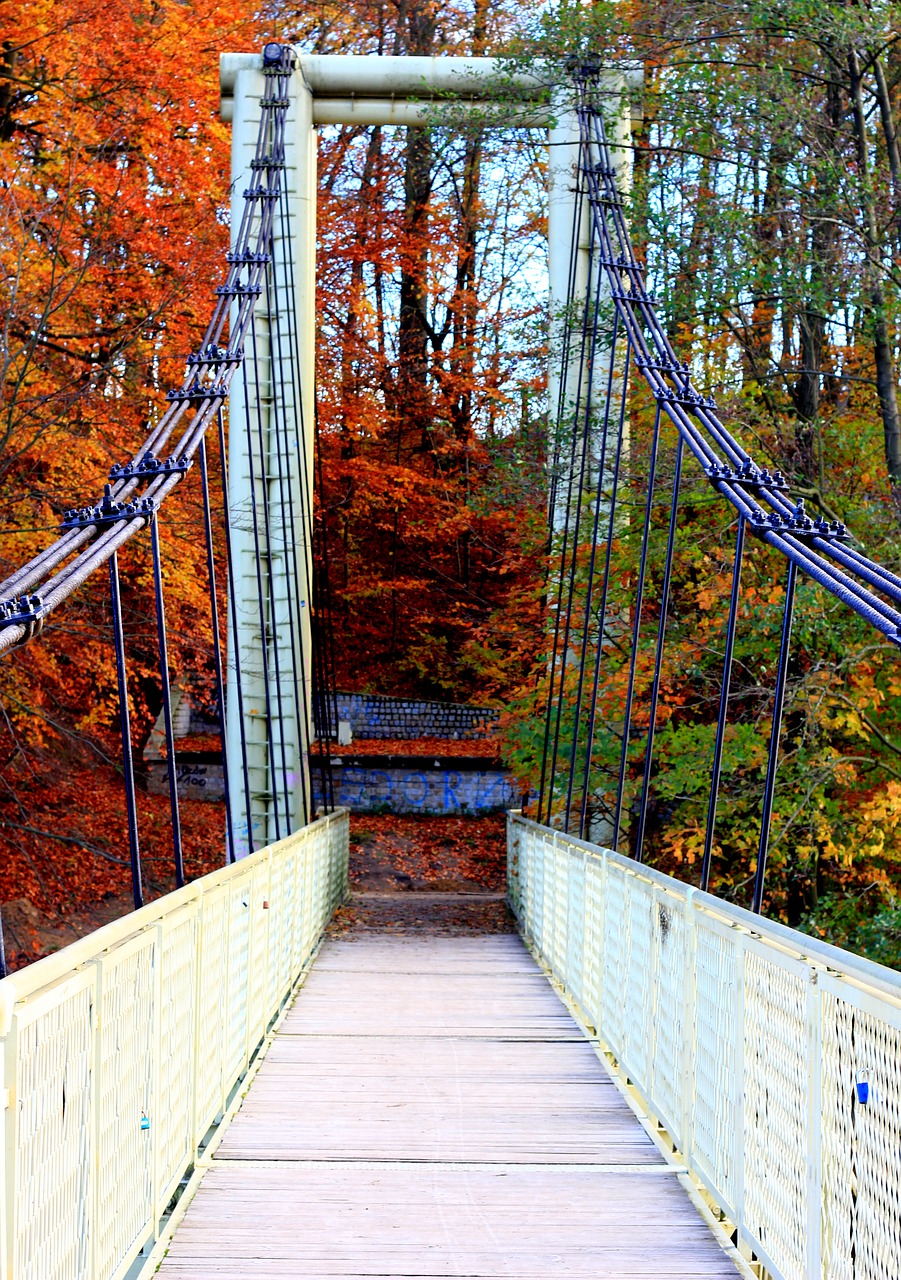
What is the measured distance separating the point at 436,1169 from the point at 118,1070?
1274 mm

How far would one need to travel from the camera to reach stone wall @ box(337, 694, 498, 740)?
21.7 metres

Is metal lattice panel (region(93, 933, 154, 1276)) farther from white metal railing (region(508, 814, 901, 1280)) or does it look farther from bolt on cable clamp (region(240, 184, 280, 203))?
bolt on cable clamp (region(240, 184, 280, 203))

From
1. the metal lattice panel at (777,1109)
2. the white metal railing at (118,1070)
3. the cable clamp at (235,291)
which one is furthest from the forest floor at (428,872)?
the metal lattice panel at (777,1109)

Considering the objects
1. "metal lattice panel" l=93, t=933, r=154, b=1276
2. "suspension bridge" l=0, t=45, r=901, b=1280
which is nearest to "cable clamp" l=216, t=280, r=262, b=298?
"suspension bridge" l=0, t=45, r=901, b=1280

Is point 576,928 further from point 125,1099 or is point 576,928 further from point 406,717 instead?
point 406,717

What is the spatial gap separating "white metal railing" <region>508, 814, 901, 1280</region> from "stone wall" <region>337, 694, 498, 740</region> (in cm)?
1658

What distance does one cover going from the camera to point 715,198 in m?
10.1

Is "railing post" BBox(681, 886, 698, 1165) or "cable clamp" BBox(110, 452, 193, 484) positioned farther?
"cable clamp" BBox(110, 452, 193, 484)

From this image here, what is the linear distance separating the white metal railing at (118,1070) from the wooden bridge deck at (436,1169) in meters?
0.18

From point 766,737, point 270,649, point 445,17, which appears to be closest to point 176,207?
point 270,649

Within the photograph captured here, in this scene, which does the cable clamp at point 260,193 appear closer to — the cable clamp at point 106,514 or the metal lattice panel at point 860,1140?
the cable clamp at point 106,514

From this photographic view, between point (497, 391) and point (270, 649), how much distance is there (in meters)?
10.3

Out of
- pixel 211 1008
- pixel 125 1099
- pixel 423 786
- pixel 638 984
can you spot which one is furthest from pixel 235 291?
pixel 423 786

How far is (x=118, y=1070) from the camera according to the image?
2807 millimetres
